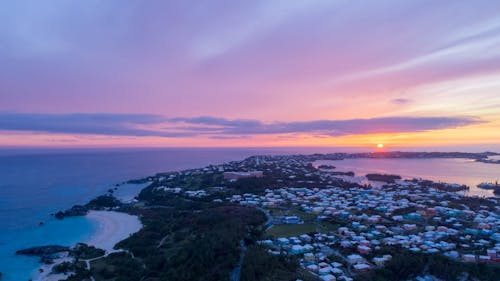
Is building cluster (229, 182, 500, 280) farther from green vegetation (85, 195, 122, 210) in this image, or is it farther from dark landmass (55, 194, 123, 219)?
dark landmass (55, 194, 123, 219)

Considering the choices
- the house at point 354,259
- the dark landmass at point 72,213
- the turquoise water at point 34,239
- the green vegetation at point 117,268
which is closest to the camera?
the house at point 354,259

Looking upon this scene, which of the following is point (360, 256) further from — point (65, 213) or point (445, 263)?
point (65, 213)

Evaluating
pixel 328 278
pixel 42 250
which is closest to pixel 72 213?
pixel 42 250

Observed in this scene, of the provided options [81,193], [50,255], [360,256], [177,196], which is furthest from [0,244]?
[360,256]

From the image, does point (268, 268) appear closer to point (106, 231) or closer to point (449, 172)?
point (106, 231)

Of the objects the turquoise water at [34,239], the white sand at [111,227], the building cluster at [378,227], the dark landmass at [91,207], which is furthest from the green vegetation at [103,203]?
the building cluster at [378,227]

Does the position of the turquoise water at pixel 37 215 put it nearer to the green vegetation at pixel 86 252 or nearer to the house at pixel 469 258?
the green vegetation at pixel 86 252

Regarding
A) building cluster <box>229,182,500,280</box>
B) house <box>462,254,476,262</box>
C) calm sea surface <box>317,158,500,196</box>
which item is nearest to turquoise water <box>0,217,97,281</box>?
building cluster <box>229,182,500,280</box>
